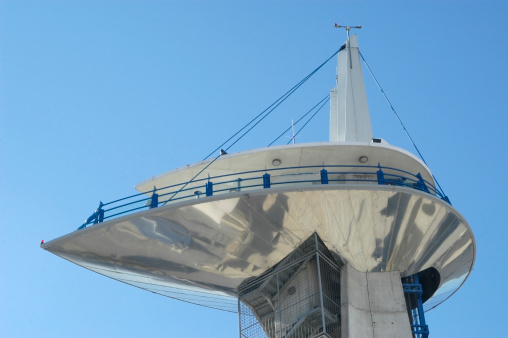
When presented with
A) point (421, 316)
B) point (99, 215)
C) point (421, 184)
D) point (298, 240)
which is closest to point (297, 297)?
point (298, 240)

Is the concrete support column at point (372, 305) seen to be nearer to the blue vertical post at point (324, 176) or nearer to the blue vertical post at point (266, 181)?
the blue vertical post at point (324, 176)

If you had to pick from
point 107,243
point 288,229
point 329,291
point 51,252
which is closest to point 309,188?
point 288,229

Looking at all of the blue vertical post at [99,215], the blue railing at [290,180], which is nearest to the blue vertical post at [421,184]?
the blue railing at [290,180]

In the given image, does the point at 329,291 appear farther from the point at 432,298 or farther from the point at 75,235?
the point at 75,235

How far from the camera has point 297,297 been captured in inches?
1243

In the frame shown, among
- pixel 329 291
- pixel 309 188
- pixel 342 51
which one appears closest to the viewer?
pixel 309 188

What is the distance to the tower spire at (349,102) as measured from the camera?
3488 centimetres

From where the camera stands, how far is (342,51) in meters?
38.1

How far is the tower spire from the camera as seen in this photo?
3488 centimetres

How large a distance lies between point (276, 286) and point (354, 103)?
8.74 metres

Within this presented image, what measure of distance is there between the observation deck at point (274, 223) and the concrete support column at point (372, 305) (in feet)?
1.62

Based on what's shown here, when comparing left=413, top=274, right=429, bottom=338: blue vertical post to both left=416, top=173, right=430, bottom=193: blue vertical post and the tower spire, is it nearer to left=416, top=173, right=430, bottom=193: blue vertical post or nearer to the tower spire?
left=416, top=173, right=430, bottom=193: blue vertical post

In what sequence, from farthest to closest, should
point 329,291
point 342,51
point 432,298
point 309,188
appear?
point 342,51
point 432,298
point 329,291
point 309,188

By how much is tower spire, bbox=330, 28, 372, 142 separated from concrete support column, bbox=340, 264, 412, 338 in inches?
236
